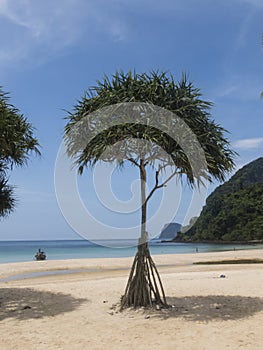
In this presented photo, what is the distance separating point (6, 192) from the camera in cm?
996

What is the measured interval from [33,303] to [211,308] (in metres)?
4.43

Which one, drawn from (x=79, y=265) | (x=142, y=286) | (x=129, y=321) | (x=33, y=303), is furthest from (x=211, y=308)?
(x=79, y=265)

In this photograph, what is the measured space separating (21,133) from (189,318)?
611cm

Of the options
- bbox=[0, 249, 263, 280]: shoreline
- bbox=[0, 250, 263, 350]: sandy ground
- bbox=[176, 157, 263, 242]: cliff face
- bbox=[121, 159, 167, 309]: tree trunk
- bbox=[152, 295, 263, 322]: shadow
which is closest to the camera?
bbox=[0, 250, 263, 350]: sandy ground

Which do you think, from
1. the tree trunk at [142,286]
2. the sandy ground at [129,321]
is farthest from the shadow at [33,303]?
the tree trunk at [142,286]

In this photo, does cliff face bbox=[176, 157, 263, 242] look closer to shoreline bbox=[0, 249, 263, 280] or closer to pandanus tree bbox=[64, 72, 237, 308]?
shoreline bbox=[0, 249, 263, 280]

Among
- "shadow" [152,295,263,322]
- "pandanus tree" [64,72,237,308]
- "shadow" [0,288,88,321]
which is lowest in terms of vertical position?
"shadow" [152,295,263,322]

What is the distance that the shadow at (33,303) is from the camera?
332 inches

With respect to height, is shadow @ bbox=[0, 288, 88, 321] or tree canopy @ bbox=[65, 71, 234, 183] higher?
tree canopy @ bbox=[65, 71, 234, 183]

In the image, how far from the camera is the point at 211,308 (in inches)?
334

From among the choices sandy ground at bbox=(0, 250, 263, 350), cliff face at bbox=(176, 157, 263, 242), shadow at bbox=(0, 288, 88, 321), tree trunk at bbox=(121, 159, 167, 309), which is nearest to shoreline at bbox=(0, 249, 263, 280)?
shadow at bbox=(0, 288, 88, 321)

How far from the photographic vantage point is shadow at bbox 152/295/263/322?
7.83 metres

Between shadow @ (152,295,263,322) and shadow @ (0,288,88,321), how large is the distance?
237 cm

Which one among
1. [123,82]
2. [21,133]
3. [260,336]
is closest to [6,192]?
[21,133]
